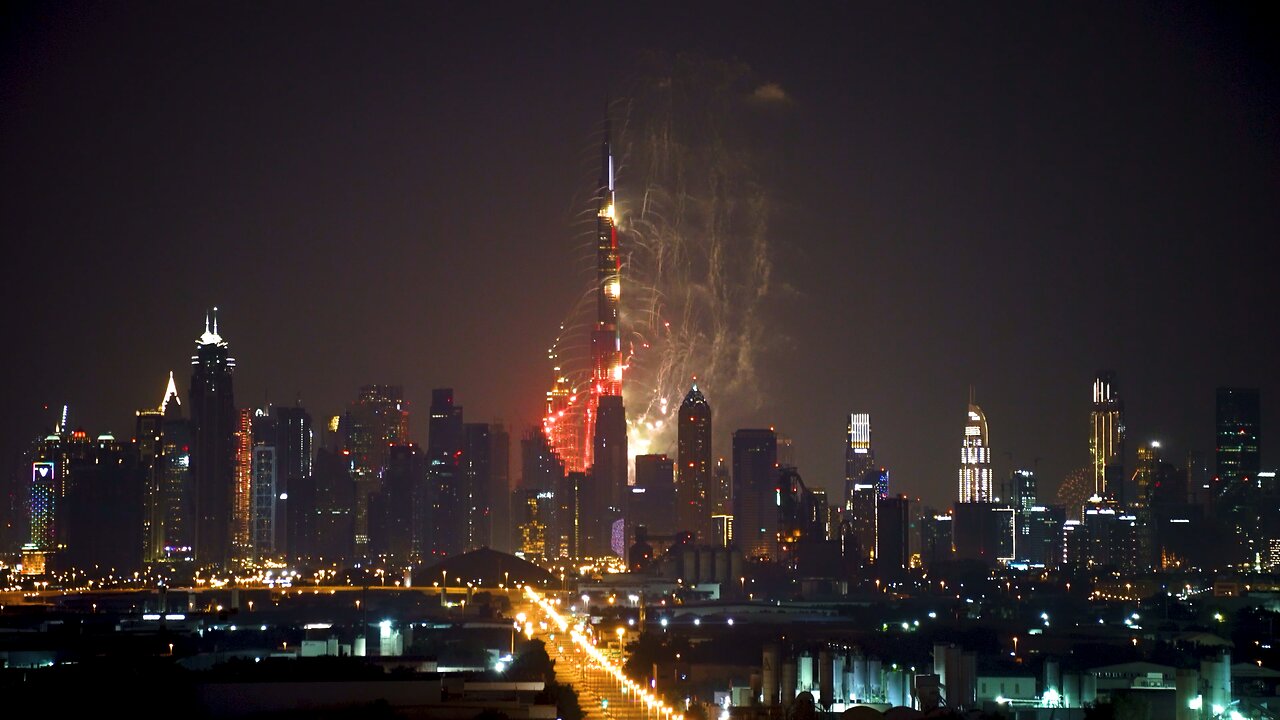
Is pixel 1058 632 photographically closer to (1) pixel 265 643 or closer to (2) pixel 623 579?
(1) pixel 265 643

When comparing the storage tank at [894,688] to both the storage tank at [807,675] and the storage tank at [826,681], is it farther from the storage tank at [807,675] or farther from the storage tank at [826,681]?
the storage tank at [807,675]

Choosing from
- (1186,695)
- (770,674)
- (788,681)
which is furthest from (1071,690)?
(1186,695)

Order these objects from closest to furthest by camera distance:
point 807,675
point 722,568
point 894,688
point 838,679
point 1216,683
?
point 1216,683 → point 894,688 → point 838,679 → point 807,675 → point 722,568

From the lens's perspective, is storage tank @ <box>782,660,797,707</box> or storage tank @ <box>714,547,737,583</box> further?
storage tank @ <box>714,547,737,583</box>

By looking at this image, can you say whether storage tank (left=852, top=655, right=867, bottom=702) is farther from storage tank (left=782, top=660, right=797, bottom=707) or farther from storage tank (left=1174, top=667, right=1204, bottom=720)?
storage tank (left=1174, top=667, right=1204, bottom=720)

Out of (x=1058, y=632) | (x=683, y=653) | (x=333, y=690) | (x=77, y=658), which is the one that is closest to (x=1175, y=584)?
(x=1058, y=632)

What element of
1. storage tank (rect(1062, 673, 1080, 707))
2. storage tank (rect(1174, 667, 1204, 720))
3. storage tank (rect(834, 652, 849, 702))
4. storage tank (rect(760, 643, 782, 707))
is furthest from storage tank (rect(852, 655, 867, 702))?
storage tank (rect(1174, 667, 1204, 720))

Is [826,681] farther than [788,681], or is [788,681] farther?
[788,681]

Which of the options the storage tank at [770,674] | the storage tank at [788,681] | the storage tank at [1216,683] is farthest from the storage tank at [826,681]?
the storage tank at [1216,683]

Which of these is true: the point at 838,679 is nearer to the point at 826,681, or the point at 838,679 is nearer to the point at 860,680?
the point at 860,680

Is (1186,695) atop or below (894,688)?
atop

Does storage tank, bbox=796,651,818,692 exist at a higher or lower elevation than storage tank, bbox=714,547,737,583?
lower

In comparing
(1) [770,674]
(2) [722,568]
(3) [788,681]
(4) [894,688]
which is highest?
(2) [722,568]

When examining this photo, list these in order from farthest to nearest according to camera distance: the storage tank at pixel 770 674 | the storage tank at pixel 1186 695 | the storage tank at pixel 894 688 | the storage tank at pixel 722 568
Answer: the storage tank at pixel 722 568 → the storage tank at pixel 770 674 → the storage tank at pixel 894 688 → the storage tank at pixel 1186 695
